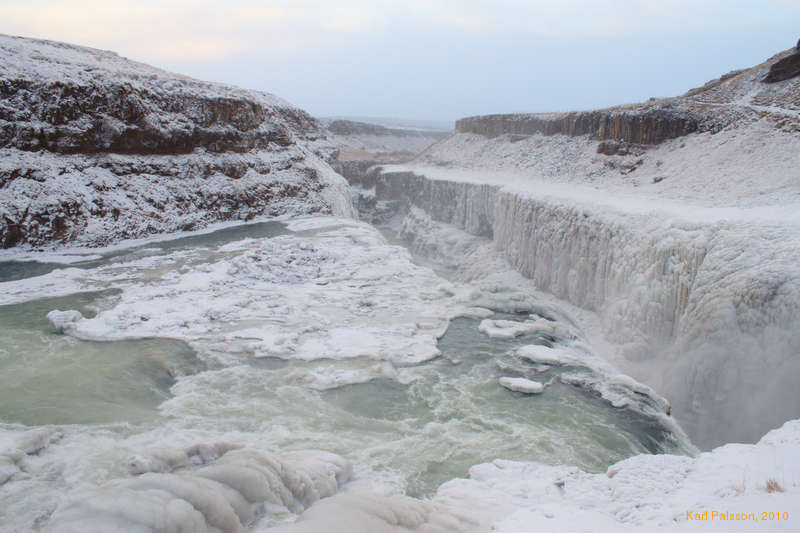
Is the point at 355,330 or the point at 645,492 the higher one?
the point at 645,492

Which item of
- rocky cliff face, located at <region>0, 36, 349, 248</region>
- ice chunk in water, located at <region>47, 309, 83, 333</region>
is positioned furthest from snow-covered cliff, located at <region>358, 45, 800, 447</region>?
ice chunk in water, located at <region>47, 309, 83, 333</region>

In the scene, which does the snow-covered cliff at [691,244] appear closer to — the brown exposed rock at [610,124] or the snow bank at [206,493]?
the brown exposed rock at [610,124]

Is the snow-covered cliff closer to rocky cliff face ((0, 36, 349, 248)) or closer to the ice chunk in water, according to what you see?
rocky cliff face ((0, 36, 349, 248))

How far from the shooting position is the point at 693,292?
34.5 feet

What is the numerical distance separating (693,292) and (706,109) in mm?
15800

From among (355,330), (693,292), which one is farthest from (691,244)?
(355,330)

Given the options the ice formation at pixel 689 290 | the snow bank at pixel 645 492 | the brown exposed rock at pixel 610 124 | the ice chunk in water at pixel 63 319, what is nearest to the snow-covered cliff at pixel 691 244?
the ice formation at pixel 689 290

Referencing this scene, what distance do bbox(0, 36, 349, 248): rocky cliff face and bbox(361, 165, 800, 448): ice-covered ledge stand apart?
1136cm

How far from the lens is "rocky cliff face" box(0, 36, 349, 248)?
1565 centimetres

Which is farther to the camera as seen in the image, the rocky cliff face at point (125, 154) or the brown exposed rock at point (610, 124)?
the brown exposed rock at point (610, 124)

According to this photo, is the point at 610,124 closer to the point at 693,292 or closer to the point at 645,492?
the point at 693,292

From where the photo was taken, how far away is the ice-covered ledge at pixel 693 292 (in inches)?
341

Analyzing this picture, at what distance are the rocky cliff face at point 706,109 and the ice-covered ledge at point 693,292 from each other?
6.14m

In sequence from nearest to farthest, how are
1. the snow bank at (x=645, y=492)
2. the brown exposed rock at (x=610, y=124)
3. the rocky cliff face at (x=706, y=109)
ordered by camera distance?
the snow bank at (x=645, y=492), the rocky cliff face at (x=706, y=109), the brown exposed rock at (x=610, y=124)
